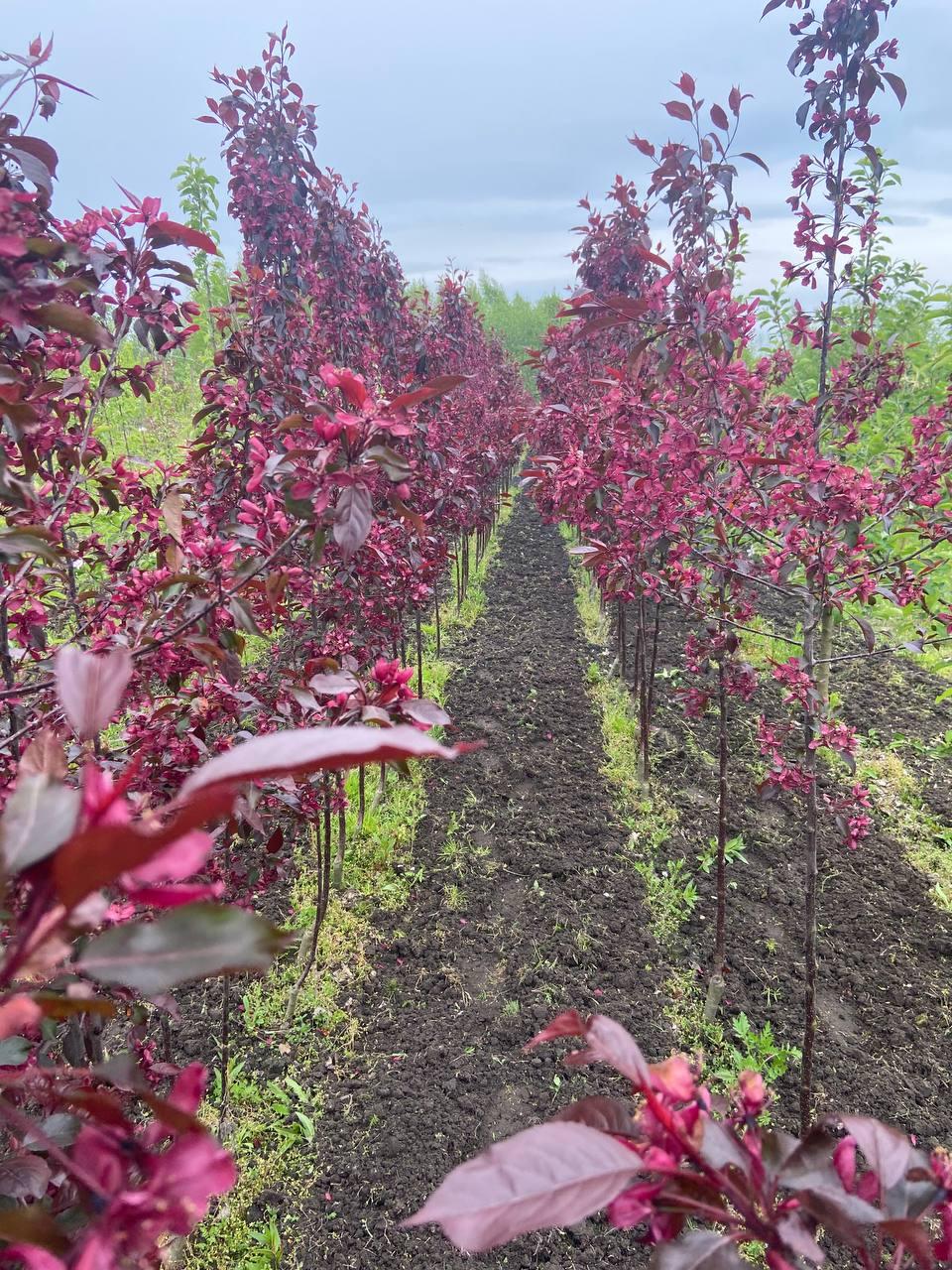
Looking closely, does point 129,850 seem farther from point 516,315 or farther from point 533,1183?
point 516,315

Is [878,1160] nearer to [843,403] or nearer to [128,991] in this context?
[128,991]

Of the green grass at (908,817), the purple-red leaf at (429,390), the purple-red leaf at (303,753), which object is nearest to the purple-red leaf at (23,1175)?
the purple-red leaf at (303,753)

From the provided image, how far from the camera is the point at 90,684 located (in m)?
0.49

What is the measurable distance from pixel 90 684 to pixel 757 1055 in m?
2.64

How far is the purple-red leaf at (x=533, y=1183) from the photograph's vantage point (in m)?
0.41

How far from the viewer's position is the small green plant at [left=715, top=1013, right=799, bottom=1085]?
7.72ft

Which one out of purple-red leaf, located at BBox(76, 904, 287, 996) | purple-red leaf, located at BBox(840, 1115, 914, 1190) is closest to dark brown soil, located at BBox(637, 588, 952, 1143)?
purple-red leaf, located at BBox(840, 1115, 914, 1190)

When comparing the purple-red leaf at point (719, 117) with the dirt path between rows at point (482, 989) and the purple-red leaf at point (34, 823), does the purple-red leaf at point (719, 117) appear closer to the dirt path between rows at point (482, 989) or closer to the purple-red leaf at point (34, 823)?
the purple-red leaf at point (34, 823)

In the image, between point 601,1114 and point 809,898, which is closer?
point 601,1114

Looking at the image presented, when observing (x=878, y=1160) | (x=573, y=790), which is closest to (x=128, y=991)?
(x=878, y=1160)

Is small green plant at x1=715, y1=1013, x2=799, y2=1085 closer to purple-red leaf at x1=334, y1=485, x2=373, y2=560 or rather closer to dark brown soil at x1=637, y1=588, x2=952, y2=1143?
dark brown soil at x1=637, y1=588, x2=952, y2=1143

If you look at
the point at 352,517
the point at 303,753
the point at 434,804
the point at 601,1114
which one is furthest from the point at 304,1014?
the point at 303,753

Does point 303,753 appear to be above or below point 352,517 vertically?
below

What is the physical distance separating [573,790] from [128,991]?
9.12 feet
